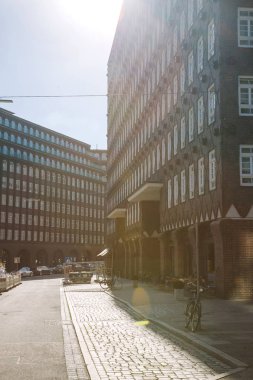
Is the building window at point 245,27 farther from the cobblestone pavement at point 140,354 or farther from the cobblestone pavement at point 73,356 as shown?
the cobblestone pavement at point 73,356

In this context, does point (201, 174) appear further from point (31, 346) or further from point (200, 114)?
point (31, 346)

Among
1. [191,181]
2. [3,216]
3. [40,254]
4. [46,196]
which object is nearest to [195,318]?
[191,181]

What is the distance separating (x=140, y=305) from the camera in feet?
73.1

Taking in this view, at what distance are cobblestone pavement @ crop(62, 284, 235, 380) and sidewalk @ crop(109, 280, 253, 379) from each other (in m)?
0.31

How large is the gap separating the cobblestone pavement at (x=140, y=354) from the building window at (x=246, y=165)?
37.4ft

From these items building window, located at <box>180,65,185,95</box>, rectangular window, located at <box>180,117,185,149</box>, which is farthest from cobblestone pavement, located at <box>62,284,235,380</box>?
building window, located at <box>180,65,185,95</box>

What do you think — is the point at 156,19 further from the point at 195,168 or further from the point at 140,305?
the point at 140,305

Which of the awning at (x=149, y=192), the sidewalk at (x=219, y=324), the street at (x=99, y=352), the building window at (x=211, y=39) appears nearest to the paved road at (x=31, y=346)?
the street at (x=99, y=352)

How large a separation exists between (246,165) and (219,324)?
12348 millimetres

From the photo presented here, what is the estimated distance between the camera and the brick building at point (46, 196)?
10469 centimetres

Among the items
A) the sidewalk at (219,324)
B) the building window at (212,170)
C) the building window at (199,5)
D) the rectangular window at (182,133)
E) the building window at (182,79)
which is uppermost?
the building window at (199,5)

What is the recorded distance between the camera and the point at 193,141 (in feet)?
102

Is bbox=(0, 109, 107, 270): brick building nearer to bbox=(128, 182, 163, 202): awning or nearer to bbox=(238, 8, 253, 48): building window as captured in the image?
bbox=(128, 182, 163, 202): awning

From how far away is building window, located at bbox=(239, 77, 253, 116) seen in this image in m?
26.5
